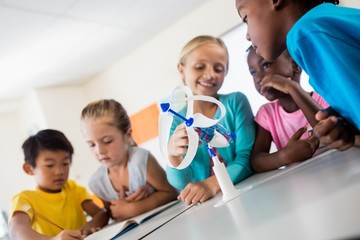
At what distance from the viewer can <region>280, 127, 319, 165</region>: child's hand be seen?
29.7 inches

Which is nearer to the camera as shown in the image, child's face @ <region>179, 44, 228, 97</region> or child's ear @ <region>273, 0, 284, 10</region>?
child's ear @ <region>273, 0, 284, 10</region>

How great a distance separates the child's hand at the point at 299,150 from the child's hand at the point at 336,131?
19cm

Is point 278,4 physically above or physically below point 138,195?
above

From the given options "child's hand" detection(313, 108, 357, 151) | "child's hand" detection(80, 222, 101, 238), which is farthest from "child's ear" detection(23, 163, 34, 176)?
"child's hand" detection(313, 108, 357, 151)

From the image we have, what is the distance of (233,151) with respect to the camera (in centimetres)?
96

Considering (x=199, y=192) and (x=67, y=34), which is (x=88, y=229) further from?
(x=67, y=34)

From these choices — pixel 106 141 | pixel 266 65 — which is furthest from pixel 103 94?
pixel 266 65

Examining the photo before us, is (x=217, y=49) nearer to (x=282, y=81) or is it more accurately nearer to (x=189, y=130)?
(x=282, y=81)

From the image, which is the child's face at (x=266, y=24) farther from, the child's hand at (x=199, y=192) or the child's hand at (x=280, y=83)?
the child's hand at (x=199, y=192)

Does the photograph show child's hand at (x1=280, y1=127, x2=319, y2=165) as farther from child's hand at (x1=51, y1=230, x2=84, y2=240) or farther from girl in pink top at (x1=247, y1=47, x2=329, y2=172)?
child's hand at (x1=51, y1=230, x2=84, y2=240)

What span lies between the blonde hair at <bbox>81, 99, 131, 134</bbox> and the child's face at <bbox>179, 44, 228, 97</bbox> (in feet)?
1.15

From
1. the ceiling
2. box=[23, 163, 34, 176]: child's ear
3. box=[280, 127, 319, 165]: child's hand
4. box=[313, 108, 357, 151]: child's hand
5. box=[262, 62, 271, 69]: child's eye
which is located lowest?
box=[280, 127, 319, 165]: child's hand

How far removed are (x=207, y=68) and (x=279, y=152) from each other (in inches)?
16.1

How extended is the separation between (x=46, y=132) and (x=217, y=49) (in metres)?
0.81
